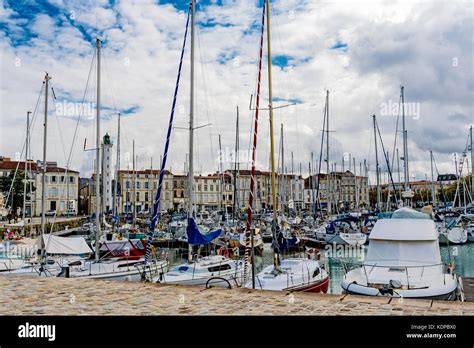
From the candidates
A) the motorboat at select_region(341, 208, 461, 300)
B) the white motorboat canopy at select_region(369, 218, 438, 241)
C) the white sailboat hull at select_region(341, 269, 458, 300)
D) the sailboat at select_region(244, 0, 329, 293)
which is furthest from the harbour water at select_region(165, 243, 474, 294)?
the white sailboat hull at select_region(341, 269, 458, 300)

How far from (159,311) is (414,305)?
526 cm

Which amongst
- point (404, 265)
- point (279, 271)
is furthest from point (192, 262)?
point (404, 265)

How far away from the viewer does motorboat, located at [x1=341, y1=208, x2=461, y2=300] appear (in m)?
14.0

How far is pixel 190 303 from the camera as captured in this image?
9594 mm

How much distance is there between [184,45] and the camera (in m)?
20.7

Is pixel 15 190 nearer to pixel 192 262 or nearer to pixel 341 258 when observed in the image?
pixel 341 258

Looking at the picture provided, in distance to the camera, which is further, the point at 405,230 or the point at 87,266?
the point at 87,266

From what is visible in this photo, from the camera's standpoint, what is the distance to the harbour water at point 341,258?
28.7 meters

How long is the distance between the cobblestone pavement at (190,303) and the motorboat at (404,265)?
4498 millimetres

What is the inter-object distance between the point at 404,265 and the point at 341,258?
1651 centimetres

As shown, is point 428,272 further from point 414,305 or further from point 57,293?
point 57,293

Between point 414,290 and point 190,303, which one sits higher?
point 190,303

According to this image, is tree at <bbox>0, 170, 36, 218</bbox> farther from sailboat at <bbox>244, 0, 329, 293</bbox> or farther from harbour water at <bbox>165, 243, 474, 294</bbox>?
sailboat at <bbox>244, 0, 329, 293</bbox>

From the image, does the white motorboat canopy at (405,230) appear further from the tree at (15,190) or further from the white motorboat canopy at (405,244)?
the tree at (15,190)
